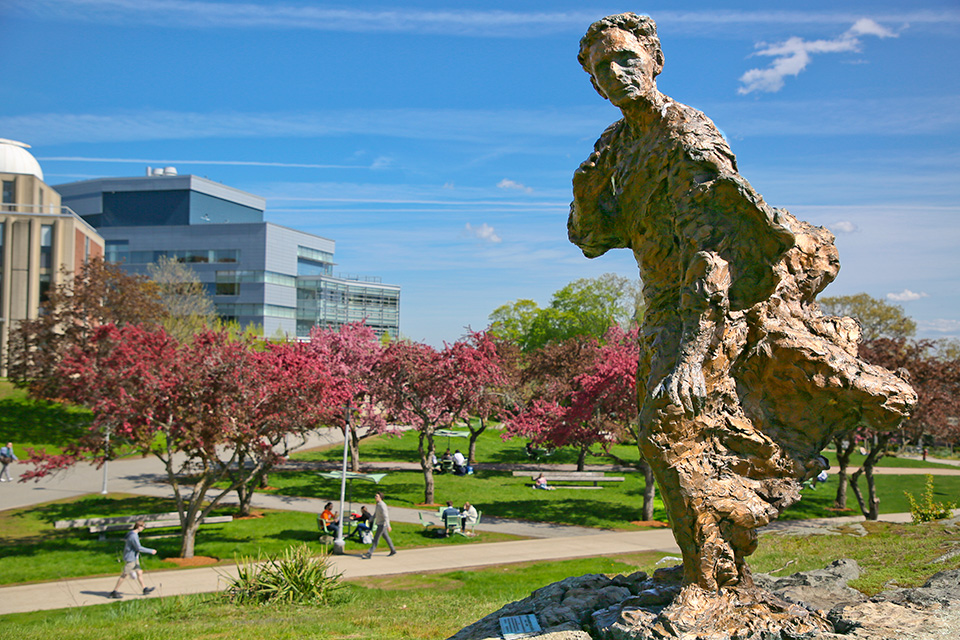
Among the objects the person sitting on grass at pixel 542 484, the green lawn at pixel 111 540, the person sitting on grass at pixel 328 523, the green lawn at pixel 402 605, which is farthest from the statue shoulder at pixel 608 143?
the person sitting on grass at pixel 542 484

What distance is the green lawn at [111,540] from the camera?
1354 cm

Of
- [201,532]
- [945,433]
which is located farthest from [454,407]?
[945,433]

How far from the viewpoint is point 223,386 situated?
46.7ft

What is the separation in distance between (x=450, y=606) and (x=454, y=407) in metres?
12.9

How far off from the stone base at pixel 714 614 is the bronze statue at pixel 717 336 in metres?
0.19

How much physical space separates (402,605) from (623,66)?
774cm

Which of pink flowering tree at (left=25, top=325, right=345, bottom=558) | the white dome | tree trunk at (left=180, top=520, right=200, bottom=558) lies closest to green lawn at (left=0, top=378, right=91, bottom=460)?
pink flowering tree at (left=25, top=325, right=345, bottom=558)

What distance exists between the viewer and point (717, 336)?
5.09 m

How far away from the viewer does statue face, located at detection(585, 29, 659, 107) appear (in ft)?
17.6

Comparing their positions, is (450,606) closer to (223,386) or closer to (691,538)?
(691,538)

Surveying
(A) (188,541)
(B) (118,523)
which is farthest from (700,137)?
(B) (118,523)

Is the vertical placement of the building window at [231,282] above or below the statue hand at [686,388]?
above

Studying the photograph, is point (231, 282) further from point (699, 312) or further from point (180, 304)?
point (699, 312)

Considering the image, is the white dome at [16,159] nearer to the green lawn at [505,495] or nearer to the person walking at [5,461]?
the person walking at [5,461]
